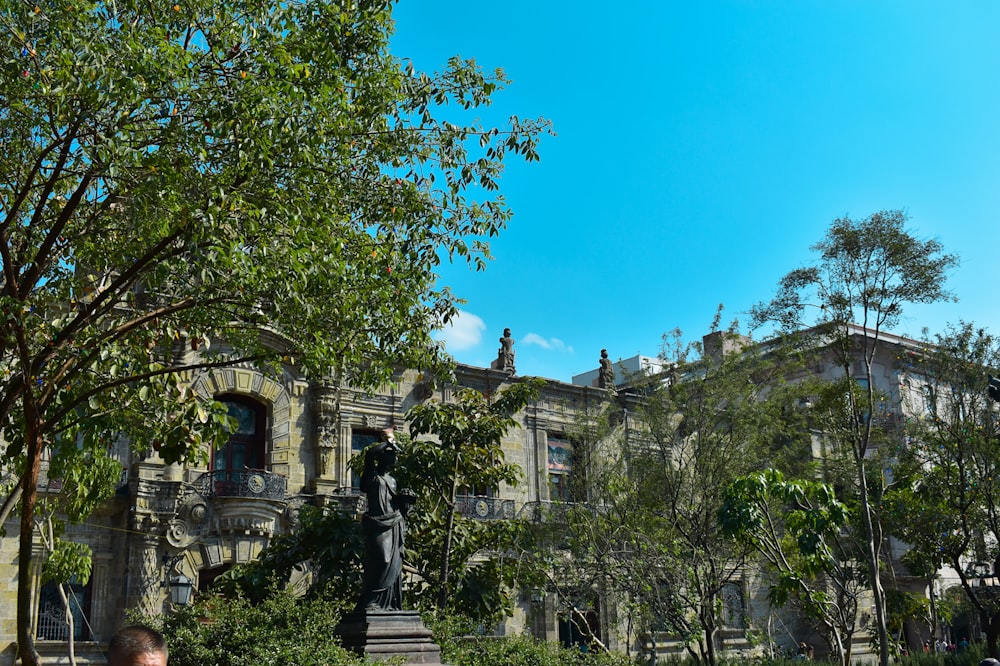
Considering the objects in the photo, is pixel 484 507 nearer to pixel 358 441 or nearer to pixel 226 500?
pixel 358 441

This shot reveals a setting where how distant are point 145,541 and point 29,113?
12354mm

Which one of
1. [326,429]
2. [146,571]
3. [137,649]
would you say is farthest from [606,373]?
[137,649]

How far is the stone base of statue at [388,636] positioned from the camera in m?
10.9

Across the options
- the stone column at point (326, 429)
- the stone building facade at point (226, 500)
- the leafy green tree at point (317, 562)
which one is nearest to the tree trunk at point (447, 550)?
the leafy green tree at point (317, 562)

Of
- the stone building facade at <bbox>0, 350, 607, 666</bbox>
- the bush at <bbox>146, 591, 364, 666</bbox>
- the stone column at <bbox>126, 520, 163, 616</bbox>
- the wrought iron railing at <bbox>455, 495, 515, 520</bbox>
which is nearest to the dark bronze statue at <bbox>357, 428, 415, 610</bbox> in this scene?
the bush at <bbox>146, 591, 364, 666</bbox>

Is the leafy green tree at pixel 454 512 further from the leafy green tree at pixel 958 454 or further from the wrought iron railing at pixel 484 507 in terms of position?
the leafy green tree at pixel 958 454

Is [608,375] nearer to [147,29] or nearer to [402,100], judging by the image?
[402,100]

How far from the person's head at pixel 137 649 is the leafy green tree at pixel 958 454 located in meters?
18.0

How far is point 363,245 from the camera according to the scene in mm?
11250

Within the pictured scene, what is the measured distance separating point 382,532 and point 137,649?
A: 8.03 metres

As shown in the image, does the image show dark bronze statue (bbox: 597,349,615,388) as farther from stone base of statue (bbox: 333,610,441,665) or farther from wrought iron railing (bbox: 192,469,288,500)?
stone base of statue (bbox: 333,610,441,665)

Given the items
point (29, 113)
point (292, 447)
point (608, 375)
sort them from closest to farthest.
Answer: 1. point (29, 113)
2. point (292, 447)
3. point (608, 375)

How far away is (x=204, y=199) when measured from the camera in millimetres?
9367

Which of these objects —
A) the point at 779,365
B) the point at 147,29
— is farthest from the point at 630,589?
the point at 147,29
